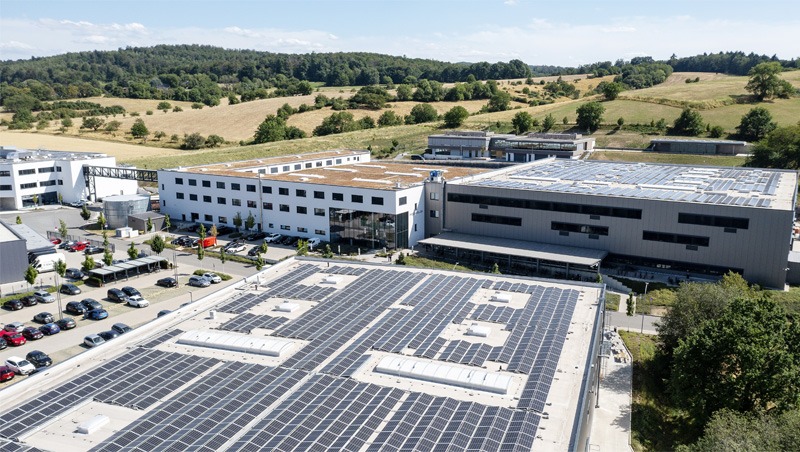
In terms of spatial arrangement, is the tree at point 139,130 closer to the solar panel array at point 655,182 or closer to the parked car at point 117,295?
the solar panel array at point 655,182

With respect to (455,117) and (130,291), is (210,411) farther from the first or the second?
(455,117)

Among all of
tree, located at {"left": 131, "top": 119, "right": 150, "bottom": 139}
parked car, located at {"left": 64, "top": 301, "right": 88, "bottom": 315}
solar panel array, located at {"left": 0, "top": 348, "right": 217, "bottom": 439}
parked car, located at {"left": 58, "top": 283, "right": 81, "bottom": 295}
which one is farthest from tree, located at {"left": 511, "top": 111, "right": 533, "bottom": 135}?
solar panel array, located at {"left": 0, "top": 348, "right": 217, "bottom": 439}

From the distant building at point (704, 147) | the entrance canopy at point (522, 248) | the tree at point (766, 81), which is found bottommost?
the entrance canopy at point (522, 248)

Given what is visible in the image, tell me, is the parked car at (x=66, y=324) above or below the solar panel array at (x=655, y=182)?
below

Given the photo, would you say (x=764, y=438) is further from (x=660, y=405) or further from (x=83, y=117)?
(x=83, y=117)

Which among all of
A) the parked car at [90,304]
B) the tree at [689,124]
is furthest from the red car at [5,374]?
the tree at [689,124]

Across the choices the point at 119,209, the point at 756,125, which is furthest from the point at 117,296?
the point at 756,125
